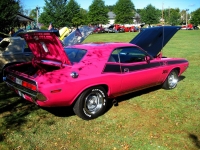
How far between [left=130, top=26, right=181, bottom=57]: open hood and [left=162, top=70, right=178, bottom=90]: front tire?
98 centimetres

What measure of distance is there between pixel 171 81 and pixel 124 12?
68.7 m

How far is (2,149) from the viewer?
11.7 feet

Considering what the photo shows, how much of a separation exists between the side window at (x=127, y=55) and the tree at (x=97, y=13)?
204 ft

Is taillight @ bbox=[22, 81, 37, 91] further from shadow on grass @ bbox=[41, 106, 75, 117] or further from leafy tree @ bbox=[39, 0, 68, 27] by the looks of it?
leafy tree @ bbox=[39, 0, 68, 27]

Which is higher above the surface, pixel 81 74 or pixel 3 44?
pixel 3 44

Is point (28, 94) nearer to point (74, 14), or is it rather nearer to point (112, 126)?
point (112, 126)

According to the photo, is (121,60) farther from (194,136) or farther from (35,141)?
(35,141)

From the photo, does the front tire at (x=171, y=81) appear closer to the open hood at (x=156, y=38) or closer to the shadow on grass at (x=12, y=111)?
the open hood at (x=156, y=38)

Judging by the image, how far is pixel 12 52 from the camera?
25.0 feet

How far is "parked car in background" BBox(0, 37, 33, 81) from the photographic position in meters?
7.41

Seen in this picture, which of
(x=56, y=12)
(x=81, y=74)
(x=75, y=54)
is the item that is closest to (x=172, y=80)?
(x=75, y=54)

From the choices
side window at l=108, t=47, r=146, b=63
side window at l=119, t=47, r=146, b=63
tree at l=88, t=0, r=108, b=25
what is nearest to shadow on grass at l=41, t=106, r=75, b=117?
side window at l=108, t=47, r=146, b=63

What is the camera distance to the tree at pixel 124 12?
71562 mm

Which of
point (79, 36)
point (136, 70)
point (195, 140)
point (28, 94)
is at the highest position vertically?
point (79, 36)
